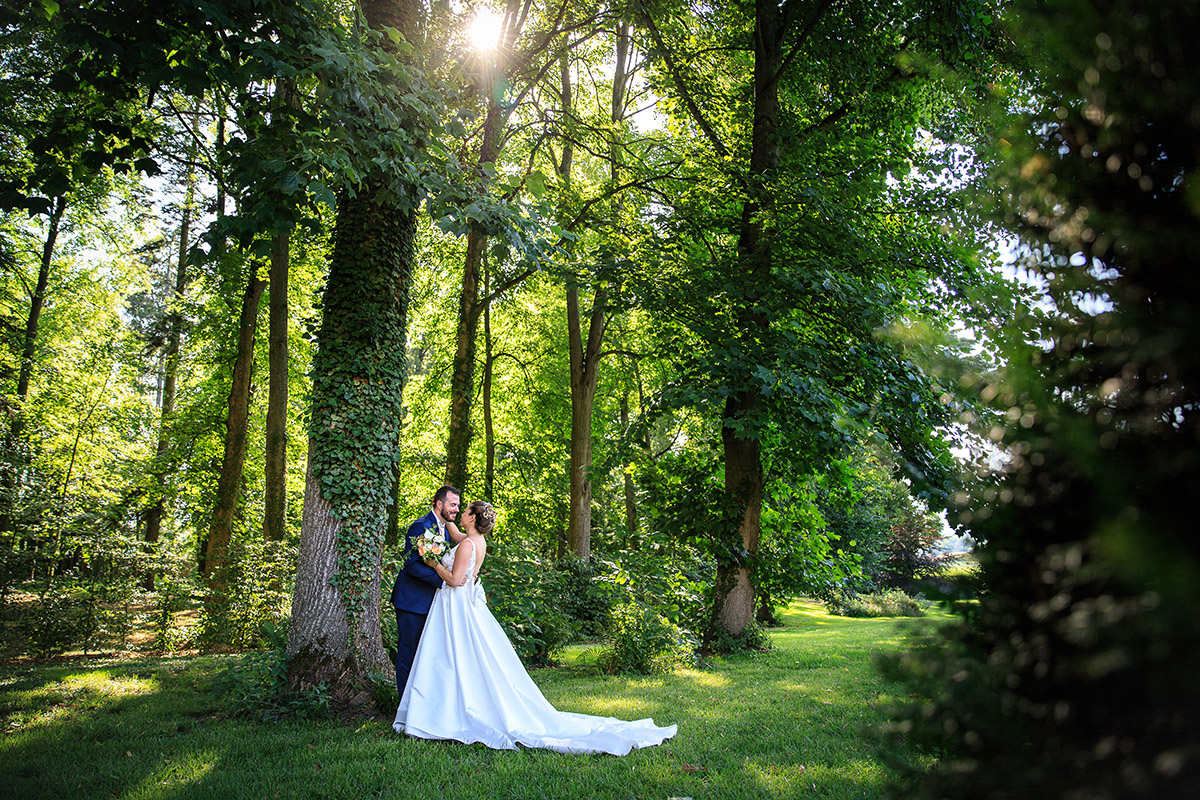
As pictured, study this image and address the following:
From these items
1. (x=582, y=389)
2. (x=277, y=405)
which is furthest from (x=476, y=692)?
(x=582, y=389)

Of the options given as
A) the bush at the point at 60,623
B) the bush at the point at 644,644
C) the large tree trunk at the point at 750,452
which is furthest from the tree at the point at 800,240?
the bush at the point at 60,623

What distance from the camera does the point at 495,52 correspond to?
11648 millimetres

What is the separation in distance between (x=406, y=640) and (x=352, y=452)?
2094mm

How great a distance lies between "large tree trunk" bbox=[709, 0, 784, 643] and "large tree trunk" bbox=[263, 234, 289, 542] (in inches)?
360

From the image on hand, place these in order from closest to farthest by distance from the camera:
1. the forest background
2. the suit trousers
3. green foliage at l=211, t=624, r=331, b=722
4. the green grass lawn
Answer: the forest background < the green grass lawn < green foliage at l=211, t=624, r=331, b=722 < the suit trousers

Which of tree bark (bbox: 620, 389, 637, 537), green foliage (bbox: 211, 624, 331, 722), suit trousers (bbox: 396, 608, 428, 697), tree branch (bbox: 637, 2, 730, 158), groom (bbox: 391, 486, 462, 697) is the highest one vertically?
tree branch (bbox: 637, 2, 730, 158)

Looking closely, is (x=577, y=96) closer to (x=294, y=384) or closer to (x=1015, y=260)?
(x=294, y=384)

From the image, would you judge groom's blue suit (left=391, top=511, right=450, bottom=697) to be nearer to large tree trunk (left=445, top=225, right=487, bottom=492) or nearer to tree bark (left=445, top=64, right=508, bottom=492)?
tree bark (left=445, top=64, right=508, bottom=492)

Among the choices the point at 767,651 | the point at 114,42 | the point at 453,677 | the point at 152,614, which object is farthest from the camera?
the point at 152,614

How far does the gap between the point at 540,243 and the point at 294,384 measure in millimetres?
15641

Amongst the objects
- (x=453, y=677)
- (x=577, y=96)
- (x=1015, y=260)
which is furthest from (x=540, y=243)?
(x=577, y=96)

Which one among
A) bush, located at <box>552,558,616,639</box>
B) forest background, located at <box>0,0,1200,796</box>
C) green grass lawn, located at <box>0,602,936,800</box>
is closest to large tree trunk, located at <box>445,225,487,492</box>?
forest background, located at <box>0,0,1200,796</box>

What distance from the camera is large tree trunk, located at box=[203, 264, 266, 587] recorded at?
13932 mm

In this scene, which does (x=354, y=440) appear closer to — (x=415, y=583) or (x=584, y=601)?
(x=415, y=583)
